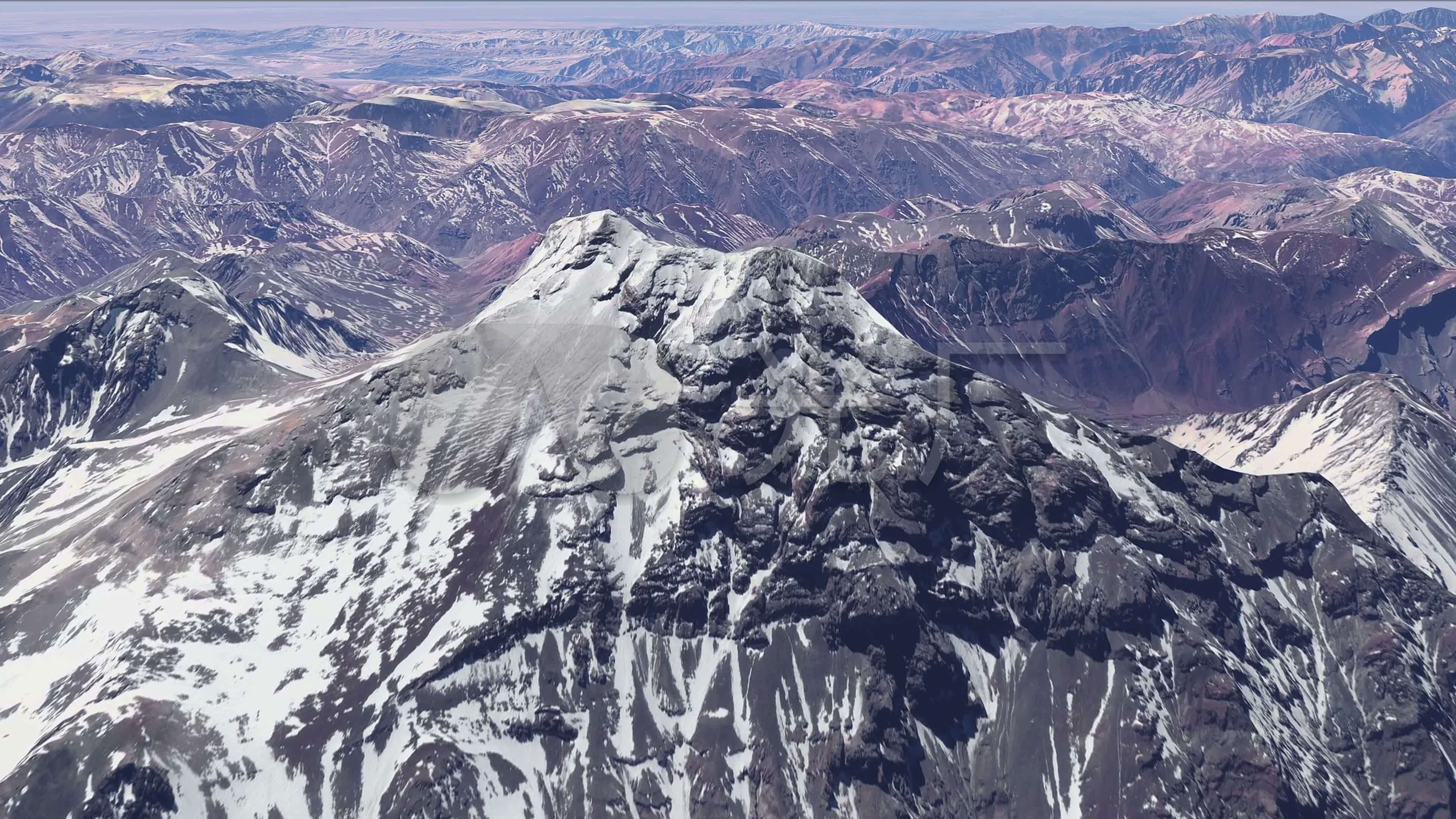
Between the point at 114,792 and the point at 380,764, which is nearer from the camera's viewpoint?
the point at 114,792

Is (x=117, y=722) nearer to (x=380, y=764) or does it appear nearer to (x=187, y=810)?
(x=187, y=810)

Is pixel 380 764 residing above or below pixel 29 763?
below

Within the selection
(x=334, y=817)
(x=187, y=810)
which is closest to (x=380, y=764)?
(x=334, y=817)

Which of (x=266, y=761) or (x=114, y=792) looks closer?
(x=114, y=792)

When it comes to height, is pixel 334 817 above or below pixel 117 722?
below

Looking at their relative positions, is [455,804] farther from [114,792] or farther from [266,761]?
[114,792]

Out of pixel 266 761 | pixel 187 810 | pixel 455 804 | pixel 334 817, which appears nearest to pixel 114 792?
pixel 187 810

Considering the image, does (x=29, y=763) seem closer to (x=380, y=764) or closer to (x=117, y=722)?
(x=117, y=722)
